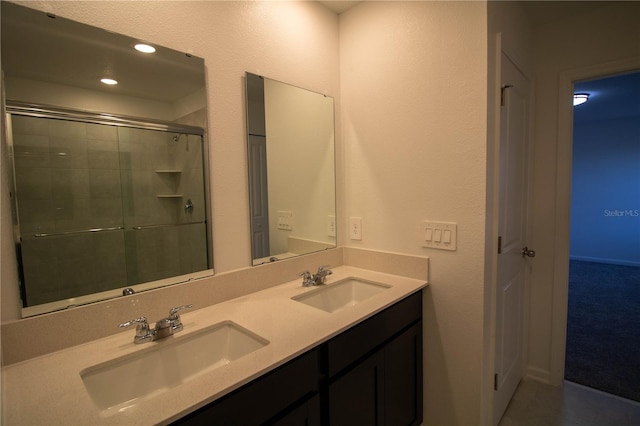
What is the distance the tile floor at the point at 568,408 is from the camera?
177 centimetres

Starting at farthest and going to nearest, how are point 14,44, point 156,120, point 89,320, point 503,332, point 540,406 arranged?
point 540,406, point 503,332, point 156,120, point 89,320, point 14,44

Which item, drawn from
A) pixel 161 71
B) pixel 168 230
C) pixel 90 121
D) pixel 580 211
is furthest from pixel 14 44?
pixel 580 211

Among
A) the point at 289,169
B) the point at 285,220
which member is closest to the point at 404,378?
the point at 285,220

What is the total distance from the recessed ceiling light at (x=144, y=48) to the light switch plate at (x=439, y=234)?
1.47 m

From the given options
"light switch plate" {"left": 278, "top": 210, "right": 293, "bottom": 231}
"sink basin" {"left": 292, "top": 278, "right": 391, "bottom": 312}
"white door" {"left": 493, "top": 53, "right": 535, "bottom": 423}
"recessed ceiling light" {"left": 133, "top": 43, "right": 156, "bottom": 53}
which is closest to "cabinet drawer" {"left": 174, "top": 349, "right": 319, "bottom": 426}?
"sink basin" {"left": 292, "top": 278, "right": 391, "bottom": 312}

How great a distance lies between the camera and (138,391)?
1.00m

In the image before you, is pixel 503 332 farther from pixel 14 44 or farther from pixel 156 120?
pixel 14 44

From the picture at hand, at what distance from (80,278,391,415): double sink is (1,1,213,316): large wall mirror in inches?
10.5

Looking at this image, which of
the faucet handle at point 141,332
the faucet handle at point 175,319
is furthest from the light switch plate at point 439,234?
the faucet handle at point 141,332

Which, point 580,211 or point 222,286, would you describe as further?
point 580,211

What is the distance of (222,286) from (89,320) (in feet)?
1.62

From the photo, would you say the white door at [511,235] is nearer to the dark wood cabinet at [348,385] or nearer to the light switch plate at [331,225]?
the dark wood cabinet at [348,385]

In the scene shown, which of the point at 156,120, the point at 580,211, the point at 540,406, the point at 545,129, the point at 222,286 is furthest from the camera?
the point at 580,211

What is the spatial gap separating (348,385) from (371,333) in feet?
0.73
